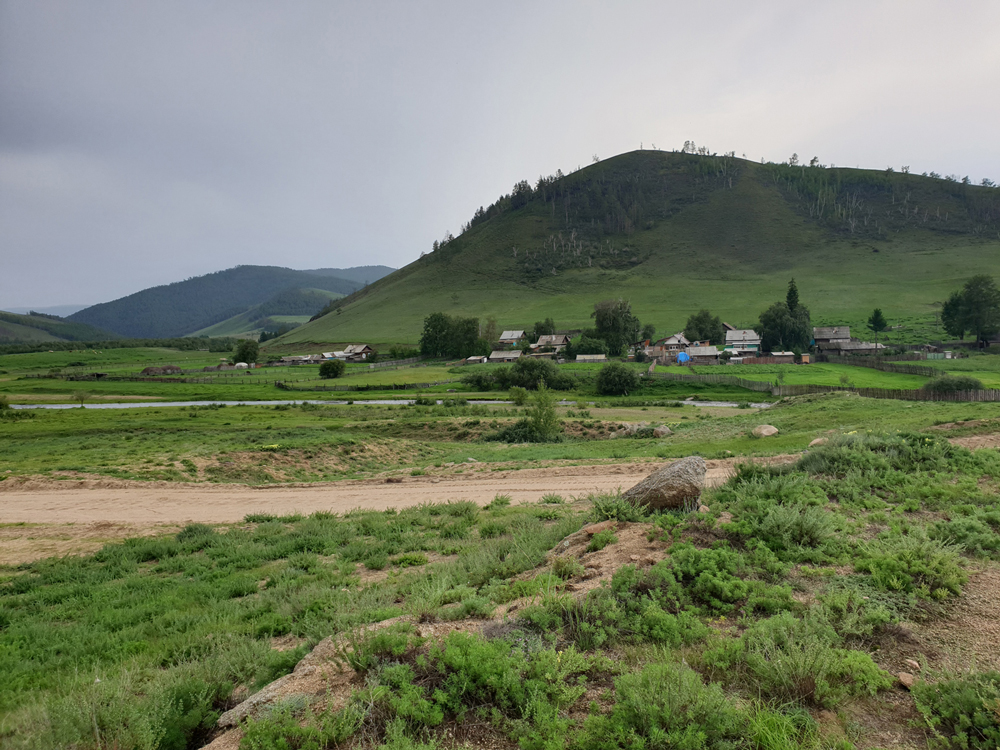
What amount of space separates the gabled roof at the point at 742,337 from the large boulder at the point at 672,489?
11252 cm

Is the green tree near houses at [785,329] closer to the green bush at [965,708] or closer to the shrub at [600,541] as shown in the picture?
the shrub at [600,541]

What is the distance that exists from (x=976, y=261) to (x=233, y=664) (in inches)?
9670

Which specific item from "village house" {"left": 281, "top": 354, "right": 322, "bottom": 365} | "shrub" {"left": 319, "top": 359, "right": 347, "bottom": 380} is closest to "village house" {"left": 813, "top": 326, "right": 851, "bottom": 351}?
"shrub" {"left": 319, "top": 359, "right": 347, "bottom": 380}

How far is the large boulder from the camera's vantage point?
34.0 feet

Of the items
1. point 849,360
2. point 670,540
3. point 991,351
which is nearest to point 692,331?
point 849,360

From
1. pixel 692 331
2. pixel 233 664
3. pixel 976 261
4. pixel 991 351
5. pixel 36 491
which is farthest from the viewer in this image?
pixel 976 261

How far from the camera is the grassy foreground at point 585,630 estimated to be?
4871 millimetres

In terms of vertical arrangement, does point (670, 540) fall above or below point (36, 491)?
above

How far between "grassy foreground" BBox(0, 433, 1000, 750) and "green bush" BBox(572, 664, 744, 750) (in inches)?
0.9

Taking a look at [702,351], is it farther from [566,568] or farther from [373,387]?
[566,568]

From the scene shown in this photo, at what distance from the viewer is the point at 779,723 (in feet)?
15.3

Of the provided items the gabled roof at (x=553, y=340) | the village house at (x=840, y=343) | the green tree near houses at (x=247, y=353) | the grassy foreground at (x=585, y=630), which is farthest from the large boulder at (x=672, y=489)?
the green tree near houses at (x=247, y=353)

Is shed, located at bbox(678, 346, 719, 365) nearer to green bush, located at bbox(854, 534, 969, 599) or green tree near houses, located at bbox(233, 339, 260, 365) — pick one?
green bush, located at bbox(854, 534, 969, 599)

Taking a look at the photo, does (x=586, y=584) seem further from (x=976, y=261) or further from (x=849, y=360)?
(x=976, y=261)
